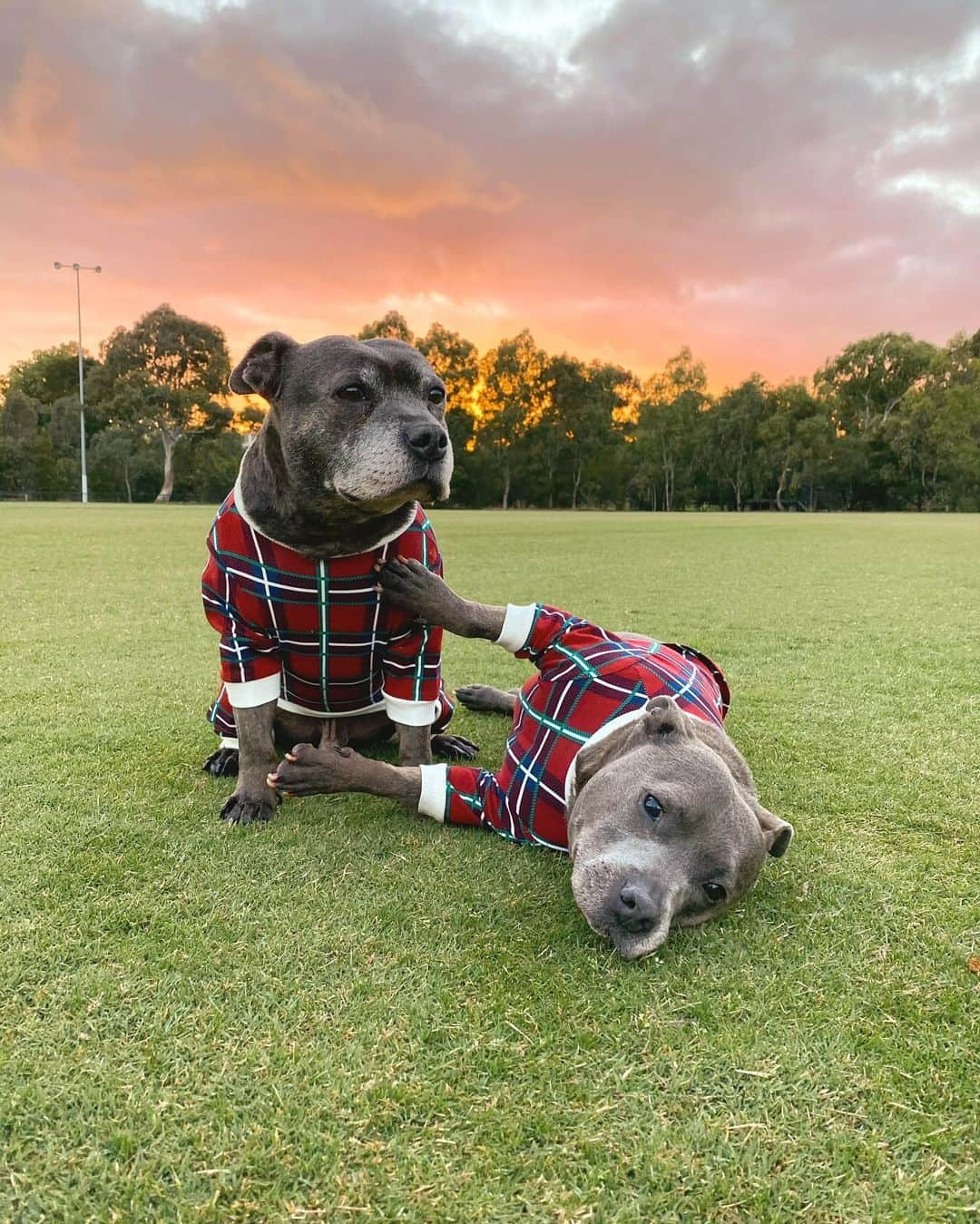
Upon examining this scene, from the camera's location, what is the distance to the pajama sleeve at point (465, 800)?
2795 mm

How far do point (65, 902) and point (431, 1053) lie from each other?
3.98 feet

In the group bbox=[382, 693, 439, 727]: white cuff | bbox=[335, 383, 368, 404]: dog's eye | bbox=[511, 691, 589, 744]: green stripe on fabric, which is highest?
bbox=[335, 383, 368, 404]: dog's eye

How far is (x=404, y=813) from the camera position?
9.74ft

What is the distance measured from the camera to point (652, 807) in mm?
2270

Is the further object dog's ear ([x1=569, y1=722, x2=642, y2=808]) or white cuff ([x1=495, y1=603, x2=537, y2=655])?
white cuff ([x1=495, y1=603, x2=537, y2=655])

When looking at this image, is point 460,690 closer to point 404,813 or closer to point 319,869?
point 404,813

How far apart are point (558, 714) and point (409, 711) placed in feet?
2.28

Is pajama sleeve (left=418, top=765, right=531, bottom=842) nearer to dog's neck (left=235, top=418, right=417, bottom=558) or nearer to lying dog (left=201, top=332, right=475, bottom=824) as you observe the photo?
lying dog (left=201, top=332, right=475, bottom=824)

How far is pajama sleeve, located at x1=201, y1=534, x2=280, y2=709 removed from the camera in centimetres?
304

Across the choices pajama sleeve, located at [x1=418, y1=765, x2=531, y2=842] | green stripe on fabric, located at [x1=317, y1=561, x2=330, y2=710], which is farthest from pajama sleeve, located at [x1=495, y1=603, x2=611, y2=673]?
green stripe on fabric, located at [x1=317, y1=561, x2=330, y2=710]

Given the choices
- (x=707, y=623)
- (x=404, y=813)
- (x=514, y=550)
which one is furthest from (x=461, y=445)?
(x=404, y=813)

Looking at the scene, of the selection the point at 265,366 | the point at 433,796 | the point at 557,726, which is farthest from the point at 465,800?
the point at 265,366

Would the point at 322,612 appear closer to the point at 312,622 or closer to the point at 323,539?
the point at 312,622

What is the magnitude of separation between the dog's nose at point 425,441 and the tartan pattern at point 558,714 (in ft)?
2.76
